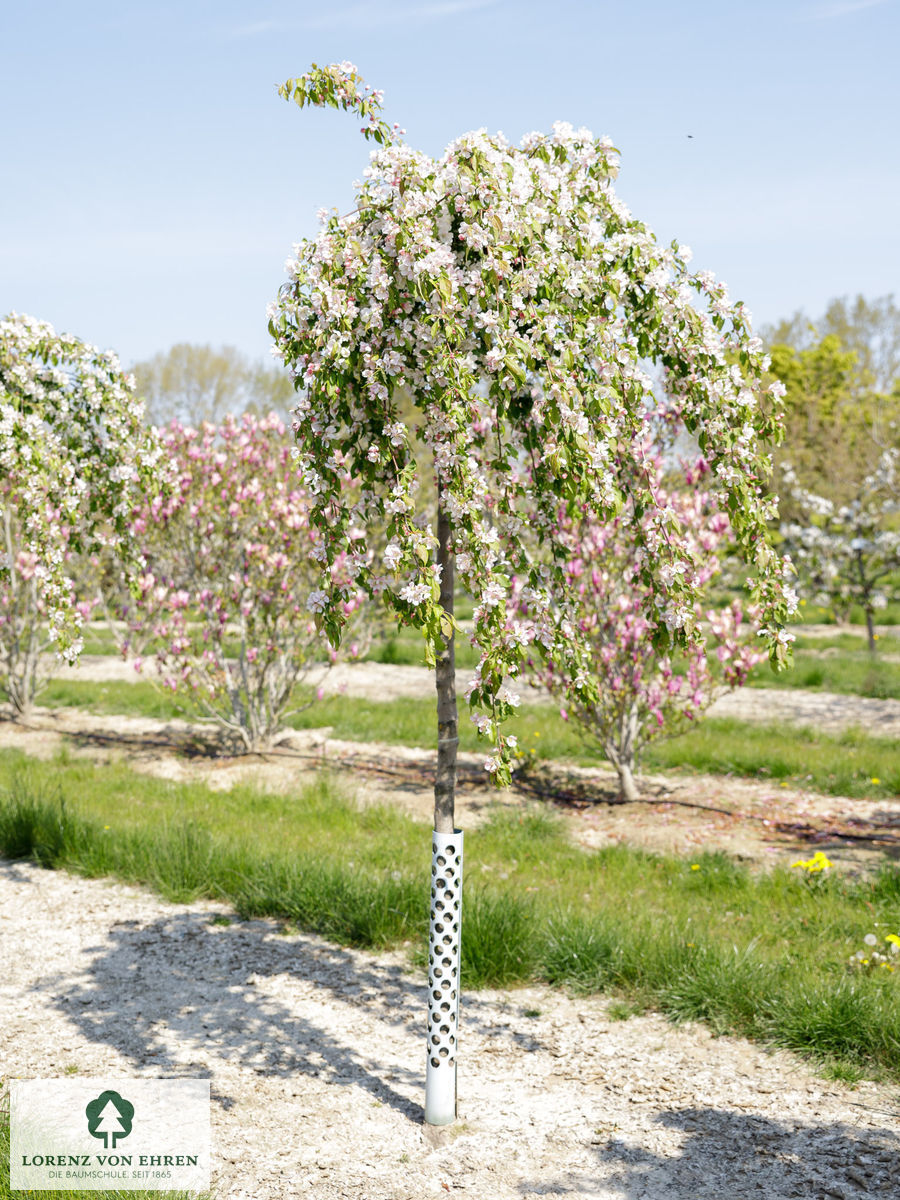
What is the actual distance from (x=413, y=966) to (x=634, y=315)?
11.5 feet

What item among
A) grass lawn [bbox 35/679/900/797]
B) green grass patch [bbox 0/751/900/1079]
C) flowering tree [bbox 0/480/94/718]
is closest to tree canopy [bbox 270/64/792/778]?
green grass patch [bbox 0/751/900/1079]

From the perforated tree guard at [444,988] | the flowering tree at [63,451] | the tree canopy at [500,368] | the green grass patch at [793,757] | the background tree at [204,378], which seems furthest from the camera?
the background tree at [204,378]

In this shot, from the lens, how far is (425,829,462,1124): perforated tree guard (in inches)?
149

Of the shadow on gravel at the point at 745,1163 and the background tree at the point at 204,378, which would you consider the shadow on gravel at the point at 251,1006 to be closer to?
the shadow on gravel at the point at 745,1163

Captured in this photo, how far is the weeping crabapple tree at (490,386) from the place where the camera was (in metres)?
3.19

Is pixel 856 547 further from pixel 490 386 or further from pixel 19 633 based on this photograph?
pixel 490 386

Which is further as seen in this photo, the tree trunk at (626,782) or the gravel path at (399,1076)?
the tree trunk at (626,782)

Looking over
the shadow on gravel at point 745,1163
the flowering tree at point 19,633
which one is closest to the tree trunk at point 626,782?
the shadow on gravel at point 745,1163

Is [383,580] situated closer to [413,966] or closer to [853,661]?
[413,966]

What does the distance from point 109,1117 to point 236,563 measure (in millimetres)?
6832

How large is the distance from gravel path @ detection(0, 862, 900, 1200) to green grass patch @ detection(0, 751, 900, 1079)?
0.19 m

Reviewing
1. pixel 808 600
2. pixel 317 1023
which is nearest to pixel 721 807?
pixel 317 1023

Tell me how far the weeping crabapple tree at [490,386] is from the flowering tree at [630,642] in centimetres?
435

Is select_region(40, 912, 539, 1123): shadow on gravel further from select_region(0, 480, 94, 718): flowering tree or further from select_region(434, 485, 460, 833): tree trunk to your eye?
select_region(0, 480, 94, 718): flowering tree
